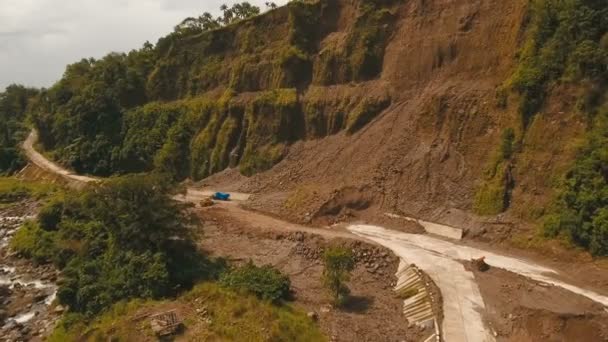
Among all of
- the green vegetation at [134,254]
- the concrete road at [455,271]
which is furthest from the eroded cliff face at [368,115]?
the green vegetation at [134,254]

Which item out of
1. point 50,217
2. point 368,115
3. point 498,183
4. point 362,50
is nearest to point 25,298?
point 50,217

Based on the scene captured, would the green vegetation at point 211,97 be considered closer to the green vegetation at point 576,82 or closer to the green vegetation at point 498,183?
the green vegetation at point 498,183

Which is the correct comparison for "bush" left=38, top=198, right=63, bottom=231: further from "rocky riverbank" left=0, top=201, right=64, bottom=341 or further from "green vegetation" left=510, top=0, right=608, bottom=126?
"green vegetation" left=510, top=0, right=608, bottom=126

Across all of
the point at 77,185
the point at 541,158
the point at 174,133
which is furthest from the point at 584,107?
the point at 77,185

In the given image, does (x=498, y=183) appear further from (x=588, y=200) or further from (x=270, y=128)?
(x=270, y=128)

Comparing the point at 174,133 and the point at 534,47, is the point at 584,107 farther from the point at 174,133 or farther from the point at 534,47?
the point at 174,133

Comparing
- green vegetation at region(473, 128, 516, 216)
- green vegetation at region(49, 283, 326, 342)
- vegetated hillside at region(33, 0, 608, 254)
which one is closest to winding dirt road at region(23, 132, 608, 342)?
vegetated hillside at region(33, 0, 608, 254)
